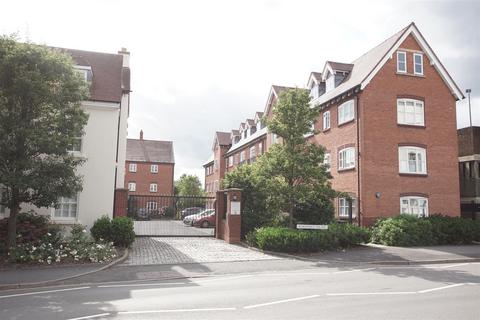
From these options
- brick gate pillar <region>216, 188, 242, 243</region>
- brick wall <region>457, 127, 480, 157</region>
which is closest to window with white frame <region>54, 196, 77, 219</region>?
brick gate pillar <region>216, 188, 242, 243</region>

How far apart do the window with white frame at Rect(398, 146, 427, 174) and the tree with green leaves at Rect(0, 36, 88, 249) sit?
17125mm

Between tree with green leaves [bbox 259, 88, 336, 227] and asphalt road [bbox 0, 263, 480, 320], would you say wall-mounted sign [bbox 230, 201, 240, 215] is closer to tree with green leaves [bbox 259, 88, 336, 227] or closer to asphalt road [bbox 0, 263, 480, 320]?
tree with green leaves [bbox 259, 88, 336, 227]

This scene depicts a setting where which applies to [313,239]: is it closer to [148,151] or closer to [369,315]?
[369,315]

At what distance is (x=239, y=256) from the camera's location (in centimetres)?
1656

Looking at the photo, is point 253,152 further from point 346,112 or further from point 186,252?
point 186,252

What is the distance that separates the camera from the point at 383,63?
25.0 meters

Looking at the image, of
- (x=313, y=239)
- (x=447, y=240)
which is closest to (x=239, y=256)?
(x=313, y=239)

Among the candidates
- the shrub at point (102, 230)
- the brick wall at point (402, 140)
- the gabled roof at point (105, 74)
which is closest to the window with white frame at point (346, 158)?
the brick wall at point (402, 140)

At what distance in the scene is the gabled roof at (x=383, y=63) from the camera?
24.7m

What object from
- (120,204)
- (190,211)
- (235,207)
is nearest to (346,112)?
(235,207)

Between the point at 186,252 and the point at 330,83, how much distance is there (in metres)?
16.7

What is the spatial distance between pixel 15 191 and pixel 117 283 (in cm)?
575

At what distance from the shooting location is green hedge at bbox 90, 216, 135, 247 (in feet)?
58.7

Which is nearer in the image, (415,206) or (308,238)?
(308,238)
